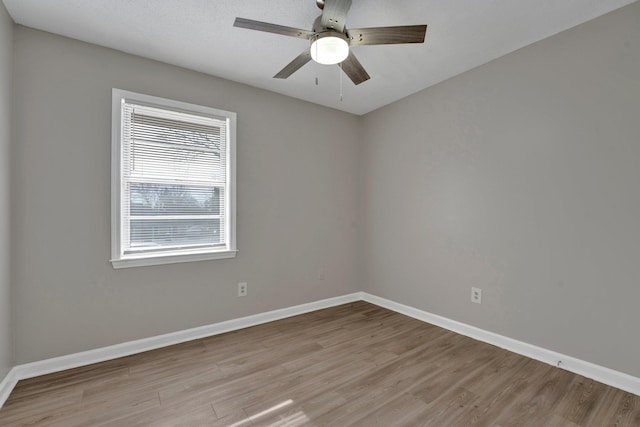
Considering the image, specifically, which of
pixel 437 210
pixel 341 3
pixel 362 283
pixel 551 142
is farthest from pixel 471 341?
pixel 341 3

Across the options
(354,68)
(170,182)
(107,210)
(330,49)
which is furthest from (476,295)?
(107,210)

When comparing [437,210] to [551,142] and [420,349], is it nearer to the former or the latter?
[551,142]

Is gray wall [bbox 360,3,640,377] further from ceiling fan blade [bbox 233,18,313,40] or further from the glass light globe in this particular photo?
ceiling fan blade [bbox 233,18,313,40]

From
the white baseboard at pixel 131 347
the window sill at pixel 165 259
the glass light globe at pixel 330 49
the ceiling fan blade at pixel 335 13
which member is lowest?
the white baseboard at pixel 131 347

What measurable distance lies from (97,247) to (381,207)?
296 centimetres

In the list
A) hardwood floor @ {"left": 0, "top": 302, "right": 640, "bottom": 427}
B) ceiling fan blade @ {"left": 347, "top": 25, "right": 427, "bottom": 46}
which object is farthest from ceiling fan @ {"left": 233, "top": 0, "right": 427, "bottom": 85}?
hardwood floor @ {"left": 0, "top": 302, "right": 640, "bottom": 427}

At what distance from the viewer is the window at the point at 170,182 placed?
249 centimetres

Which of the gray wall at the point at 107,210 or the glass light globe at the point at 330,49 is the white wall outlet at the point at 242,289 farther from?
the glass light globe at the point at 330,49

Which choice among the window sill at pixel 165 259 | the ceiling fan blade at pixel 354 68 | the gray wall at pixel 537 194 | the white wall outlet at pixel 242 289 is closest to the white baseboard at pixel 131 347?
the white wall outlet at pixel 242 289

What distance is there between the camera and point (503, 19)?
2.10m

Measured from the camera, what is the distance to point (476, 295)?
281cm

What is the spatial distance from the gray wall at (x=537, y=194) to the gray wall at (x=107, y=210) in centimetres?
134

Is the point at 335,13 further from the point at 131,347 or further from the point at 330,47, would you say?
the point at 131,347

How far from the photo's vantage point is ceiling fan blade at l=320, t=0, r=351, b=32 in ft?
5.32
